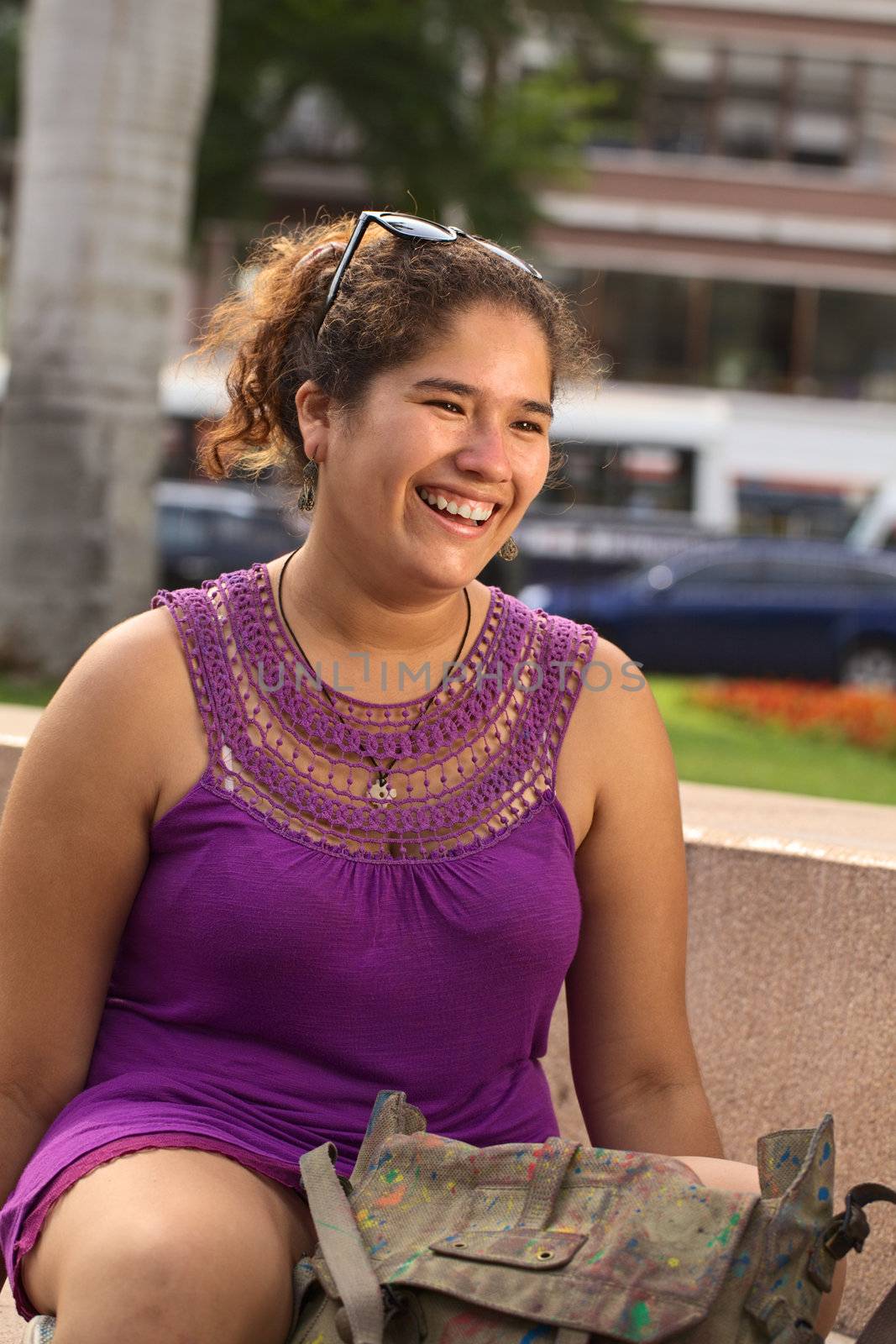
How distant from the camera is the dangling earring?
2470mm

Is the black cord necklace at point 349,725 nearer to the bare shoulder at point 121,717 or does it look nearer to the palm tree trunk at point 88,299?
the bare shoulder at point 121,717

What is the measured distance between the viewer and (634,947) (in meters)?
2.32

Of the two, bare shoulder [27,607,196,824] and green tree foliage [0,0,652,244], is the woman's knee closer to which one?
bare shoulder [27,607,196,824]

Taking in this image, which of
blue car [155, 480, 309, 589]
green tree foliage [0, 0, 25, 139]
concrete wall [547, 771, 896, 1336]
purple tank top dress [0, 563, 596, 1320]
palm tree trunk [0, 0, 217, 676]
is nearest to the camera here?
purple tank top dress [0, 563, 596, 1320]

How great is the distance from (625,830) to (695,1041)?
725 millimetres

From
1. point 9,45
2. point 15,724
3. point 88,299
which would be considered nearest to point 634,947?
point 15,724

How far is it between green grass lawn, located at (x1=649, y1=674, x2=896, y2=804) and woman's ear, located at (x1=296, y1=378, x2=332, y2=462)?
4.19m

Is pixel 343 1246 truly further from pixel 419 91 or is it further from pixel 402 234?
pixel 419 91

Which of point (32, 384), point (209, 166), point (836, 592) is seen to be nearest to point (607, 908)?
point (32, 384)

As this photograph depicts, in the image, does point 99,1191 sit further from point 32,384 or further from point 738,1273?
point 32,384

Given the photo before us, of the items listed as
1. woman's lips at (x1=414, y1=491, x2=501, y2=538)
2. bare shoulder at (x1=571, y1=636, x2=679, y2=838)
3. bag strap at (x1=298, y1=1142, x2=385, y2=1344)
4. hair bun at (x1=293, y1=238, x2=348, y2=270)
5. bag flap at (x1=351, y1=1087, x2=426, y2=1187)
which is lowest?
bag strap at (x1=298, y1=1142, x2=385, y2=1344)

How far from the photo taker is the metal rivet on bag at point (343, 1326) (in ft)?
5.59

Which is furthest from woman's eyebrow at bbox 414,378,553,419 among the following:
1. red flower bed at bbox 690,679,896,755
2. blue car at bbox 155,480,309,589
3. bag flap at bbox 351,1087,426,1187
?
blue car at bbox 155,480,309,589

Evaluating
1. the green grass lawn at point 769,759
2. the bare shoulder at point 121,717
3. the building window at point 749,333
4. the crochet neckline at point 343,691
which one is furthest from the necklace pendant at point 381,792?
the building window at point 749,333
